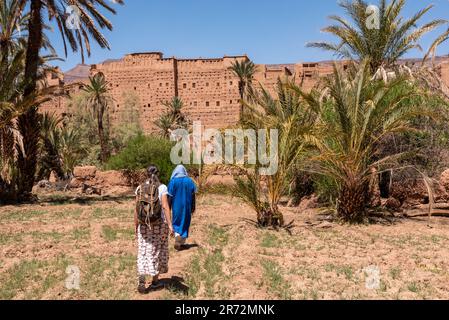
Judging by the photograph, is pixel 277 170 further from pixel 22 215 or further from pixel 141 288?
pixel 22 215

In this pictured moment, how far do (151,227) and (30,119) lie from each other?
10490 millimetres

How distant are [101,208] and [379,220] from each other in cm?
759

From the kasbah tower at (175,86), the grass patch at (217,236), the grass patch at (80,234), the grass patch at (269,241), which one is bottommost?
the grass patch at (217,236)

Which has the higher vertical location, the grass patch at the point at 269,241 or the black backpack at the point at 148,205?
the black backpack at the point at 148,205

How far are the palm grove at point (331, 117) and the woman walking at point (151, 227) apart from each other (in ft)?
14.8

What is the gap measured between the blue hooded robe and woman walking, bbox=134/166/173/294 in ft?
7.26

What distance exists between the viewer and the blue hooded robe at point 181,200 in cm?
806

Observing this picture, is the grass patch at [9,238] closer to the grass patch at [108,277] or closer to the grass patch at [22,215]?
the grass patch at [108,277]

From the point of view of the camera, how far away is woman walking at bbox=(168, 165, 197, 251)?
8.06 meters

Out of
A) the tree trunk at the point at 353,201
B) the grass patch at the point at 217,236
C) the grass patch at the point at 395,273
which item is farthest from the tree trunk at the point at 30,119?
the grass patch at the point at 395,273

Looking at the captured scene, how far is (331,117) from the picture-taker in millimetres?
12461

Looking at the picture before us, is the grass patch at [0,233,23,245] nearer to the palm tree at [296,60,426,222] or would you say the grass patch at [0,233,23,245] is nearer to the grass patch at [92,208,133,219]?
the grass patch at [92,208,133,219]

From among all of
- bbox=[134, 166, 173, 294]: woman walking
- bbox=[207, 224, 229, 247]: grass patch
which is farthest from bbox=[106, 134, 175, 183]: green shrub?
bbox=[134, 166, 173, 294]: woman walking

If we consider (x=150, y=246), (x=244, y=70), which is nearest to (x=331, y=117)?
(x=150, y=246)
